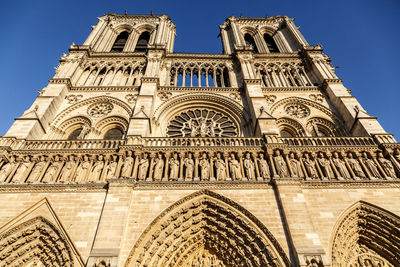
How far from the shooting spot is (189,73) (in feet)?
47.8

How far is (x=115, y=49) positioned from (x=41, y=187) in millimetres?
13034

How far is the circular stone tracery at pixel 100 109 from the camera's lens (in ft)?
38.2

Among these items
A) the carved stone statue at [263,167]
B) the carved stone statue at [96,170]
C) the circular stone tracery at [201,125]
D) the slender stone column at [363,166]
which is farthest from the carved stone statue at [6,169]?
the slender stone column at [363,166]

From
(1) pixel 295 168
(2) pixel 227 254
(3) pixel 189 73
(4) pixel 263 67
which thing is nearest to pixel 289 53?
(4) pixel 263 67

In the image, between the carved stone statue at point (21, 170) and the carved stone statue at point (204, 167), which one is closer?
the carved stone statue at point (21, 170)

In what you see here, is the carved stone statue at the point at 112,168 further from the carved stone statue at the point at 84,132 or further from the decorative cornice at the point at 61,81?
the decorative cornice at the point at 61,81

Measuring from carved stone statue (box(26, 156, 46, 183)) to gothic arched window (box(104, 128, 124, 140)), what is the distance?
301cm

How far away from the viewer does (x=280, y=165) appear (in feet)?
26.4

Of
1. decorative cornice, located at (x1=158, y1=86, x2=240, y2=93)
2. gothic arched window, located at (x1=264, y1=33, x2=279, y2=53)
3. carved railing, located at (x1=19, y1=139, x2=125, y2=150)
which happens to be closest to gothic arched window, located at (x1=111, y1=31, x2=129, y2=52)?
decorative cornice, located at (x1=158, y1=86, x2=240, y2=93)

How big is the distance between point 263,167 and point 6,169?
27.5 ft

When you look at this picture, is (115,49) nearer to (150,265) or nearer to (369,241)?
(150,265)

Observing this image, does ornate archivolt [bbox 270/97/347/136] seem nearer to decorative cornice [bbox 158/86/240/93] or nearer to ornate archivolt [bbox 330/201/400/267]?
decorative cornice [bbox 158/86/240/93]

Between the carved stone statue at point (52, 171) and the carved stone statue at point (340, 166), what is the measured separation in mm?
9271

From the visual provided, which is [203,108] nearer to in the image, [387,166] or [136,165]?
[136,165]
